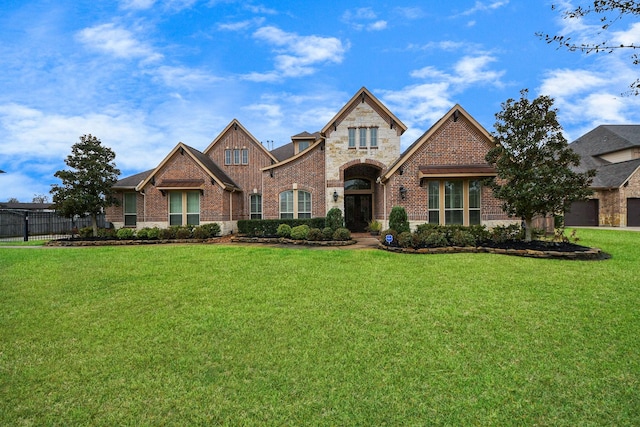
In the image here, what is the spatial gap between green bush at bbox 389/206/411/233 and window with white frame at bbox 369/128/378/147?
539cm

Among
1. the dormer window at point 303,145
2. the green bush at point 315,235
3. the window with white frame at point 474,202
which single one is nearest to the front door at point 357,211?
the dormer window at point 303,145

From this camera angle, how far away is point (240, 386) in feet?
12.4

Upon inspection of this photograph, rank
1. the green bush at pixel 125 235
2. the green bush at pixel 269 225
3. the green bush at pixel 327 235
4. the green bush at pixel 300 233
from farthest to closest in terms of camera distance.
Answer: the green bush at pixel 269 225 → the green bush at pixel 125 235 → the green bush at pixel 300 233 → the green bush at pixel 327 235

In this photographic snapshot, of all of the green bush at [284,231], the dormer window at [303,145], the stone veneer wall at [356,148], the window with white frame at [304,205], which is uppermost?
the dormer window at [303,145]

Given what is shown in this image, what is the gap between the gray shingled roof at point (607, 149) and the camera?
2609 centimetres

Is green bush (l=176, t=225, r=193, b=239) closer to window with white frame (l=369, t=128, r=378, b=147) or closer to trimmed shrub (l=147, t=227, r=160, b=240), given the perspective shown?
trimmed shrub (l=147, t=227, r=160, b=240)

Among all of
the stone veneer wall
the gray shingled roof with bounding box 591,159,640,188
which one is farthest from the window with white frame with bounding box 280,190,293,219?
the gray shingled roof with bounding box 591,159,640,188

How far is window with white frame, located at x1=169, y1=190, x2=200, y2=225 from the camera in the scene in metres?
19.0

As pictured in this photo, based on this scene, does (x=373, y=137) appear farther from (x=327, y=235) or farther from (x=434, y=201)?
(x=327, y=235)

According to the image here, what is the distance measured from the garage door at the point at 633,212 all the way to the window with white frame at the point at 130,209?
35.7 meters

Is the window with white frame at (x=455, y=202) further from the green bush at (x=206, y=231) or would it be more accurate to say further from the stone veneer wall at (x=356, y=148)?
the green bush at (x=206, y=231)

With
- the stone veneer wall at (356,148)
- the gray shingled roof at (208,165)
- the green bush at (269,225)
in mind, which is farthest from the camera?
the gray shingled roof at (208,165)

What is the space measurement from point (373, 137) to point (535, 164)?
8408 mm

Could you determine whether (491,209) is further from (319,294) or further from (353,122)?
(319,294)
